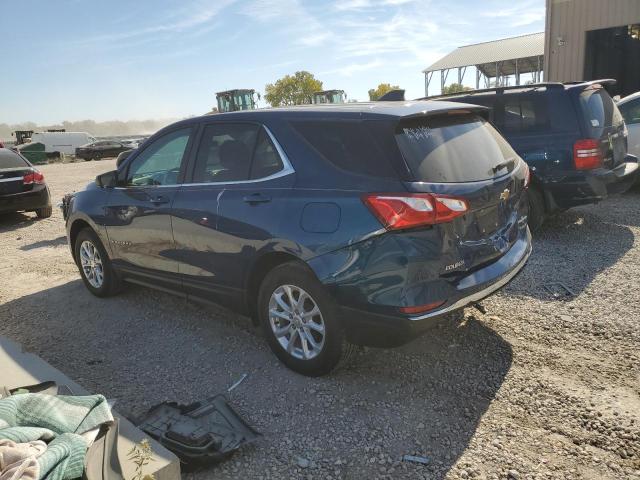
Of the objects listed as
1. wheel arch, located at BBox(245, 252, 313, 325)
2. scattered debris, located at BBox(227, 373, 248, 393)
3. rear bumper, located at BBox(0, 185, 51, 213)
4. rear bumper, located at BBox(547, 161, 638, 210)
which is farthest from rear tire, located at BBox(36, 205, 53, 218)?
rear bumper, located at BBox(547, 161, 638, 210)

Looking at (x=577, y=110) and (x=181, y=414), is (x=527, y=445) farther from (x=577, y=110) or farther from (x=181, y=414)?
(x=577, y=110)

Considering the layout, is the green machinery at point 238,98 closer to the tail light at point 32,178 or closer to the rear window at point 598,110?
the tail light at point 32,178

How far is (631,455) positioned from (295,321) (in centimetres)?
202

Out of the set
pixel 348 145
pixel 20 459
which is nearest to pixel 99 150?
pixel 348 145

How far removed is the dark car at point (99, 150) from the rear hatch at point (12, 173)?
92.8 ft

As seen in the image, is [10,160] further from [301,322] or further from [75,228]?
[301,322]

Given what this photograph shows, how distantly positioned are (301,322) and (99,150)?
3855 centimetres

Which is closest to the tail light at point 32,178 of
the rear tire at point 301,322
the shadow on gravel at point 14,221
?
the shadow on gravel at point 14,221

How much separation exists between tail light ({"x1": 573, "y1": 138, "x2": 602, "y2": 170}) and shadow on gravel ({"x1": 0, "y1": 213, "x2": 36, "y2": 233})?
9.69m

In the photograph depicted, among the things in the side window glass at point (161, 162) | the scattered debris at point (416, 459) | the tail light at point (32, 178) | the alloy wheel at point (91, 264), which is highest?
the side window glass at point (161, 162)

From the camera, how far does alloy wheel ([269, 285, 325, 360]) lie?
11.2 ft

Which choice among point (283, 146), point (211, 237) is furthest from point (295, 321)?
point (283, 146)

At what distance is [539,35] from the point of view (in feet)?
120

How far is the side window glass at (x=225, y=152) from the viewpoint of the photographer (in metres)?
3.82
